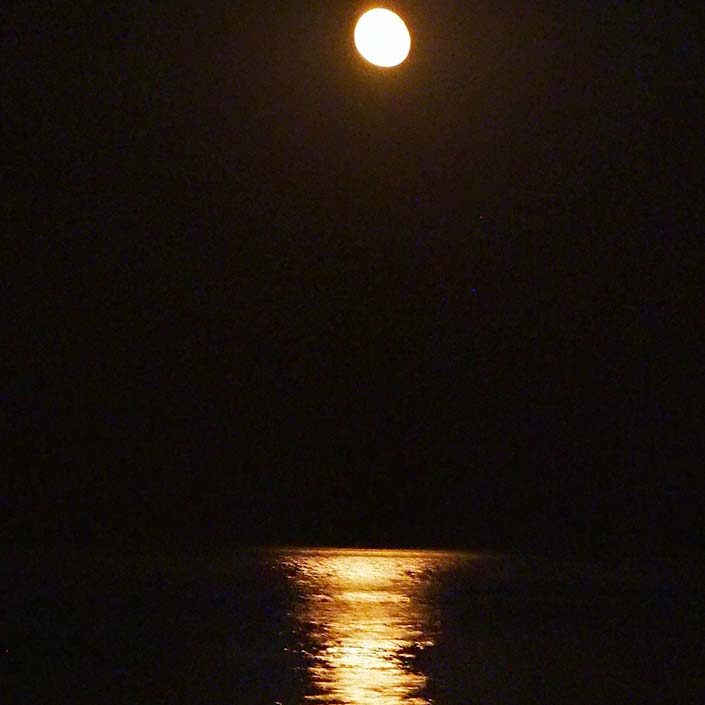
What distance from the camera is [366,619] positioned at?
481cm

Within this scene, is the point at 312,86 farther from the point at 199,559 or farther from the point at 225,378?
the point at 199,559

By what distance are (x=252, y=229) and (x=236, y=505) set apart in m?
2.04

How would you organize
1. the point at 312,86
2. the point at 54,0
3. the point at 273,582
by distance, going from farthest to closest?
the point at 312,86
the point at 54,0
the point at 273,582

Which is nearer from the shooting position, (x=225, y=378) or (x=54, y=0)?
(x=54, y=0)

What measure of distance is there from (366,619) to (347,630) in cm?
27

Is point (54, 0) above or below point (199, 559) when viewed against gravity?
above

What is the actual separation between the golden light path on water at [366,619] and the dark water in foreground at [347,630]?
12mm

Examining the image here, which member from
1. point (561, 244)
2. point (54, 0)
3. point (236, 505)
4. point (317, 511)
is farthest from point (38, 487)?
point (561, 244)

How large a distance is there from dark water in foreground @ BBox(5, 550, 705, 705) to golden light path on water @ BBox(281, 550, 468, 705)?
0.01 metres

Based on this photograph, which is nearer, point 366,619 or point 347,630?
point 347,630

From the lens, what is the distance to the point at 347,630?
455 centimetres

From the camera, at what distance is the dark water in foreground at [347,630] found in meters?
3.64

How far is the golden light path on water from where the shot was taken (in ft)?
11.9

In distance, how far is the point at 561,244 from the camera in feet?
24.5
